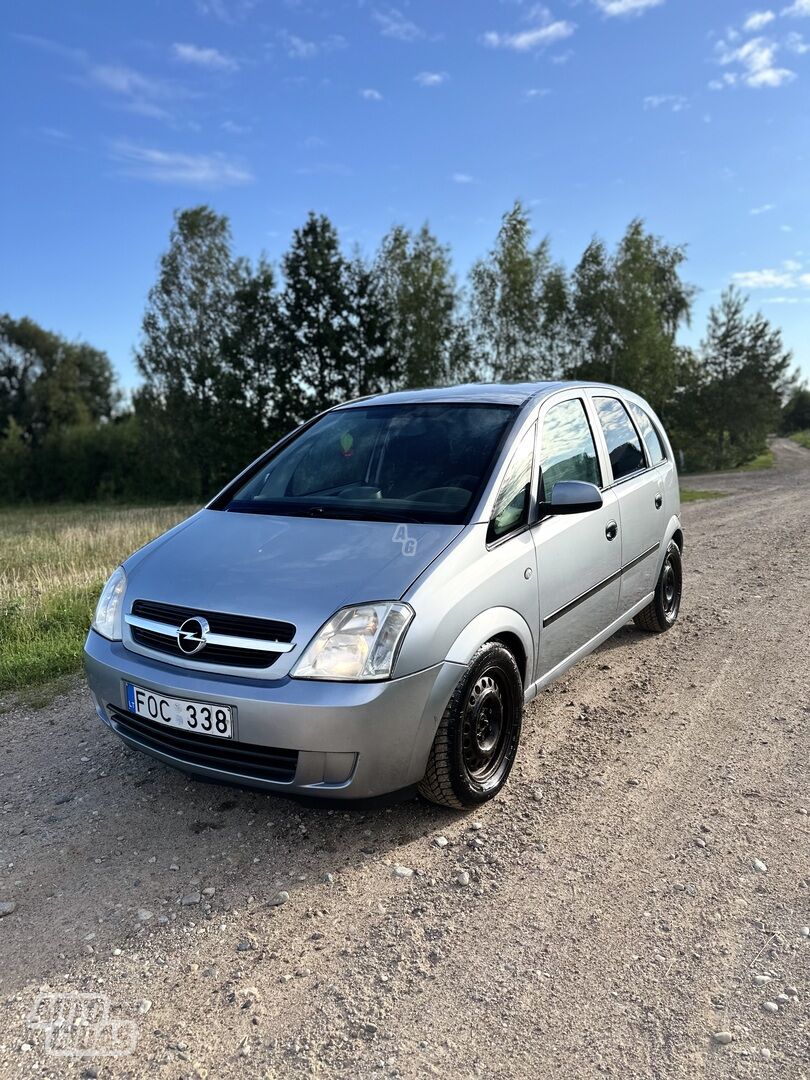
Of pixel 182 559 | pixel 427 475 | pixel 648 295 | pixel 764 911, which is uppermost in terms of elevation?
pixel 648 295

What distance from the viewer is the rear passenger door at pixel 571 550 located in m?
3.71

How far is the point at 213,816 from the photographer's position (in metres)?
3.27

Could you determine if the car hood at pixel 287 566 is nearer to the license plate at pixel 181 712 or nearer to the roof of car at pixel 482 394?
the license plate at pixel 181 712

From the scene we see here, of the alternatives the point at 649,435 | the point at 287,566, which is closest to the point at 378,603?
the point at 287,566

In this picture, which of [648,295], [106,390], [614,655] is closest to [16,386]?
[106,390]

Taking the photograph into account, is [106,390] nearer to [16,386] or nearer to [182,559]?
[16,386]

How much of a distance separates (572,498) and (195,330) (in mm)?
34940

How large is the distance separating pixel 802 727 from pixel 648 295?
90.4ft

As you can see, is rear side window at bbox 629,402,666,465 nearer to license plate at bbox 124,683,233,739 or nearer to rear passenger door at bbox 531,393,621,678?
rear passenger door at bbox 531,393,621,678

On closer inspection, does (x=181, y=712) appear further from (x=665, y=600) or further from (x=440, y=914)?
(x=665, y=600)

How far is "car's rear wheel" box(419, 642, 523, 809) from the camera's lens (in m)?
3.00

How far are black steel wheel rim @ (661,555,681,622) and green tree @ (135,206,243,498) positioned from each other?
30305 mm

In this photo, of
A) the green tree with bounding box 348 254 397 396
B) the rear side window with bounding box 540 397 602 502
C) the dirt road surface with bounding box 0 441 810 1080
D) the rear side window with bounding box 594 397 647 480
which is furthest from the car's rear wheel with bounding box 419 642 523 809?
the green tree with bounding box 348 254 397 396

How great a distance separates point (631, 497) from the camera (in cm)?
480
